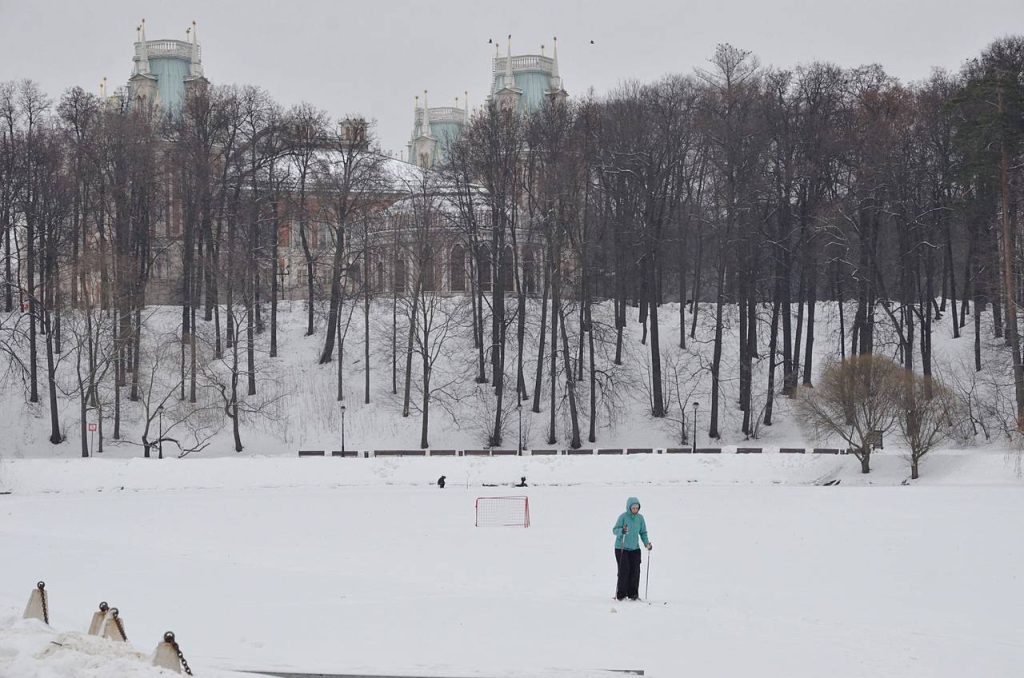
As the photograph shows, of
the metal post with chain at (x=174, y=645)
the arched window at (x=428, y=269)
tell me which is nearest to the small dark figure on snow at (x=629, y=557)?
the metal post with chain at (x=174, y=645)

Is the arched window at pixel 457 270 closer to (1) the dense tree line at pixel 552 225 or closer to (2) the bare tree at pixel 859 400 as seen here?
(1) the dense tree line at pixel 552 225

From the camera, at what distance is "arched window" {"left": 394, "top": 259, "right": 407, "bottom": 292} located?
170ft

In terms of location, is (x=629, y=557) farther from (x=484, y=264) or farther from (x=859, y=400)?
(x=484, y=264)

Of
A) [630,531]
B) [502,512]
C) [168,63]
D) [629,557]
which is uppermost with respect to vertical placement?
[168,63]

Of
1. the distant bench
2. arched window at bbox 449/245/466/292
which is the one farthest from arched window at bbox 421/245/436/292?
the distant bench

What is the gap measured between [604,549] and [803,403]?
59.8 feet

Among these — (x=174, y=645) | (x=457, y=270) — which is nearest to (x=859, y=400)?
(x=457, y=270)

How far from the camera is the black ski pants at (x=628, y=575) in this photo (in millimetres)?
17531

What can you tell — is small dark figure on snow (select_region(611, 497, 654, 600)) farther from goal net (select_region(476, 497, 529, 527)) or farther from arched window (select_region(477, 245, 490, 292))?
arched window (select_region(477, 245, 490, 292))

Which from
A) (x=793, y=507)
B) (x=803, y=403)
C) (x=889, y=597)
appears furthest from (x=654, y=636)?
(x=803, y=403)

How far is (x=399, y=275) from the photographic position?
5406 centimetres

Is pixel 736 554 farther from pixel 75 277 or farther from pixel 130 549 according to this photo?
pixel 75 277

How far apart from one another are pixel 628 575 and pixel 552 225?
102ft

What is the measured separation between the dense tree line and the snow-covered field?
7191 mm
